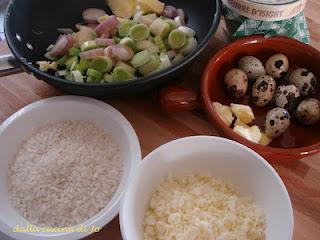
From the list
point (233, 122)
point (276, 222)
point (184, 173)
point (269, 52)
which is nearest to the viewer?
point (276, 222)

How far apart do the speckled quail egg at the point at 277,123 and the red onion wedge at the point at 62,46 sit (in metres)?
0.55

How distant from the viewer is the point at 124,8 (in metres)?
1.09

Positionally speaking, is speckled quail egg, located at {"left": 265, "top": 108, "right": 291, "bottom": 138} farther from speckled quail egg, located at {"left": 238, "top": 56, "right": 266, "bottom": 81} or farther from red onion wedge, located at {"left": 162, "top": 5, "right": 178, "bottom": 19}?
red onion wedge, located at {"left": 162, "top": 5, "right": 178, "bottom": 19}

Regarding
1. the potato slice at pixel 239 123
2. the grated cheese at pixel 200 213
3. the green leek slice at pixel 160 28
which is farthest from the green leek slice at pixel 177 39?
the grated cheese at pixel 200 213

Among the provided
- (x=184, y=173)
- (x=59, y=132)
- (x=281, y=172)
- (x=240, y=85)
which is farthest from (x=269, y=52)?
(x=59, y=132)

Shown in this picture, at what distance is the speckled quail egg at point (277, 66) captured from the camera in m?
0.97

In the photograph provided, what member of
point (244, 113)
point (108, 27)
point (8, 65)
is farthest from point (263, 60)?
point (8, 65)

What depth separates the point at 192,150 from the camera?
77 centimetres

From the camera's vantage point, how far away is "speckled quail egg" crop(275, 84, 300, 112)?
92 cm

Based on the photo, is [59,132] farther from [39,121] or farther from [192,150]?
[192,150]

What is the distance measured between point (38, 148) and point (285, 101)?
61cm

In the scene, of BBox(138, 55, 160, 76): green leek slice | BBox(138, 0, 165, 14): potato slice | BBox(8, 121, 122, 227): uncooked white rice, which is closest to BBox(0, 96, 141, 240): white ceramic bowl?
BBox(8, 121, 122, 227): uncooked white rice

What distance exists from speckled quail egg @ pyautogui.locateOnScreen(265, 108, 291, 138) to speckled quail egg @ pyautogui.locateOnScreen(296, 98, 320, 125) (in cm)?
4

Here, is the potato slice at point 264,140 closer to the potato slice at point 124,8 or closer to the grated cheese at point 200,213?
the grated cheese at point 200,213
